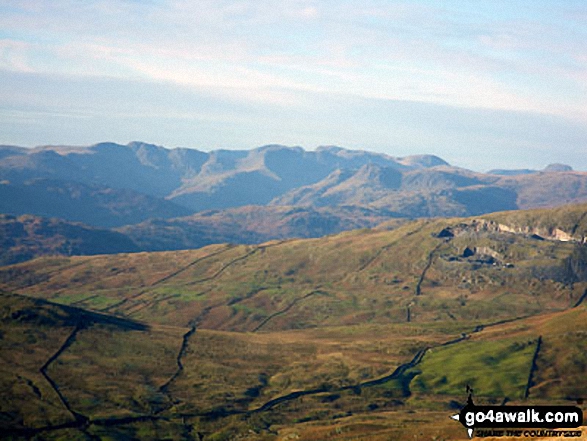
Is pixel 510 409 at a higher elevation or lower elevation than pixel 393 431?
higher

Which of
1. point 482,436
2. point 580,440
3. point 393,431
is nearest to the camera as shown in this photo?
point 580,440

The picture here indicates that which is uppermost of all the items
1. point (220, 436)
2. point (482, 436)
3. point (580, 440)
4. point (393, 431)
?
point (580, 440)

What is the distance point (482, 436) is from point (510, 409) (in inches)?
1607

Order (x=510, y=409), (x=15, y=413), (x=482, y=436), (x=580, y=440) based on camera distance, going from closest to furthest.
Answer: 1. (x=510, y=409)
2. (x=580, y=440)
3. (x=482, y=436)
4. (x=15, y=413)

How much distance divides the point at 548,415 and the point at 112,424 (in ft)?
512

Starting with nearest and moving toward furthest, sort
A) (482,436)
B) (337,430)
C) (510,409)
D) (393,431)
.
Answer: (510,409), (482,436), (393,431), (337,430)

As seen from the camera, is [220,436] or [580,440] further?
[220,436]

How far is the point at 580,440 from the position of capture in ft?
301

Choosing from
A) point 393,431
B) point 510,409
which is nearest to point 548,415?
point 510,409

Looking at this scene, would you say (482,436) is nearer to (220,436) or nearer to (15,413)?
(220,436)

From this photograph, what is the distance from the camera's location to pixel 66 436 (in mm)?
185375

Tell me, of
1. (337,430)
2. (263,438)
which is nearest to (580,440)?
(337,430)

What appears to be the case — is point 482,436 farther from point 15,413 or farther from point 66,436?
point 15,413

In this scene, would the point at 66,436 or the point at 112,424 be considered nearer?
the point at 66,436
